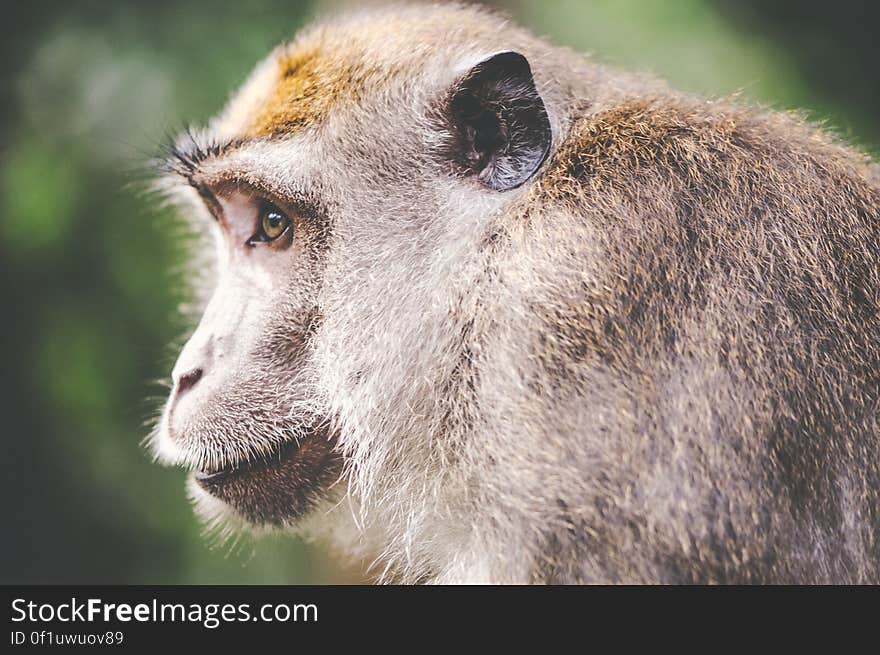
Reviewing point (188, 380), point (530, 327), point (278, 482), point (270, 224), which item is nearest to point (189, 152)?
point (270, 224)

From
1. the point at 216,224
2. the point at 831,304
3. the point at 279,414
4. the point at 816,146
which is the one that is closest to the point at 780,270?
the point at 831,304

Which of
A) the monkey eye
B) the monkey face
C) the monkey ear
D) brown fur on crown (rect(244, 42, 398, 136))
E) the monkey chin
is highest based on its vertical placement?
brown fur on crown (rect(244, 42, 398, 136))

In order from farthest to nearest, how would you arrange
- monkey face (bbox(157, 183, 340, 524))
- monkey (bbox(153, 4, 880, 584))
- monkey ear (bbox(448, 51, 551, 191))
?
monkey face (bbox(157, 183, 340, 524))
monkey ear (bbox(448, 51, 551, 191))
monkey (bbox(153, 4, 880, 584))

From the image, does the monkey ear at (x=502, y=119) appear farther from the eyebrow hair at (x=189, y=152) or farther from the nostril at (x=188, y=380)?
the nostril at (x=188, y=380)

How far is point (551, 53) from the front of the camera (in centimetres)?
304

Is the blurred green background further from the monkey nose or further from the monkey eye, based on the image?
the monkey nose

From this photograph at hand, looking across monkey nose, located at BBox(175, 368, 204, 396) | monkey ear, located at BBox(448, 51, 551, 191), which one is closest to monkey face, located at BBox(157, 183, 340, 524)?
monkey nose, located at BBox(175, 368, 204, 396)

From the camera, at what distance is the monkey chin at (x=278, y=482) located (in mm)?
2670

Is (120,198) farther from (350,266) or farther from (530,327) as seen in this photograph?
(530,327)

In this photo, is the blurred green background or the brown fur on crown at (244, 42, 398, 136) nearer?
the brown fur on crown at (244, 42, 398, 136)

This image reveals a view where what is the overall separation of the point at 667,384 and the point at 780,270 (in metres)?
0.45

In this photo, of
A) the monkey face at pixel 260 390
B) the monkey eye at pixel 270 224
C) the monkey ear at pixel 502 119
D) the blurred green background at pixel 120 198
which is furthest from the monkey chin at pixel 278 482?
the blurred green background at pixel 120 198

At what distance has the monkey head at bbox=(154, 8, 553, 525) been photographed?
95.6 inches

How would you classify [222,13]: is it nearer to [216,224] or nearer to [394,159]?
[216,224]
